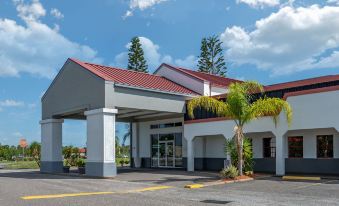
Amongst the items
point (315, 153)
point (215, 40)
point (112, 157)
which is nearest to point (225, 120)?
point (315, 153)

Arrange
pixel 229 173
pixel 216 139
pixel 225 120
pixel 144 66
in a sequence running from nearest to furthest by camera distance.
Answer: pixel 229 173 < pixel 225 120 < pixel 216 139 < pixel 144 66

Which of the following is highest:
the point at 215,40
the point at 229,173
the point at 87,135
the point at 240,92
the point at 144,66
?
the point at 215,40

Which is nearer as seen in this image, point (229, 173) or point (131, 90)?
point (229, 173)

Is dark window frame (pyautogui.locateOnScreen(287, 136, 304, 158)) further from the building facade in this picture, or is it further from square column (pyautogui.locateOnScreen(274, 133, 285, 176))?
square column (pyautogui.locateOnScreen(274, 133, 285, 176))

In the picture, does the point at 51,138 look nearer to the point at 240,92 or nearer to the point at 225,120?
the point at 225,120

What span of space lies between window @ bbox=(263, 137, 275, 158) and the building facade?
0.20ft

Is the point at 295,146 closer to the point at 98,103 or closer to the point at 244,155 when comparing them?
the point at 244,155

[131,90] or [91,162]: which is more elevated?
[131,90]

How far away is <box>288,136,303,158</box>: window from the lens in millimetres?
24438

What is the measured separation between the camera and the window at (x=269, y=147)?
25.8 meters

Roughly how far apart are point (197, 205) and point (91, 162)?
12.9 meters

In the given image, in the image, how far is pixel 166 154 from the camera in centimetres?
3319

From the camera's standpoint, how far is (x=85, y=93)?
26.2 metres

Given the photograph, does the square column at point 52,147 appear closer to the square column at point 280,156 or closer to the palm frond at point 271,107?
the palm frond at point 271,107
